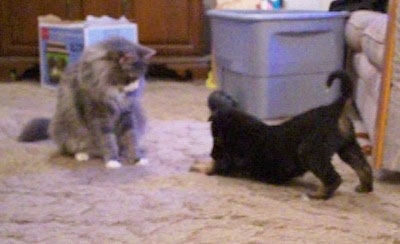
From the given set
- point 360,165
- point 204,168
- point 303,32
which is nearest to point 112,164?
point 204,168

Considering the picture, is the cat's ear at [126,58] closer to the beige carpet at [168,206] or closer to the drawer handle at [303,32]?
the beige carpet at [168,206]

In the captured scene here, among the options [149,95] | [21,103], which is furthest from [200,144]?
[21,103]

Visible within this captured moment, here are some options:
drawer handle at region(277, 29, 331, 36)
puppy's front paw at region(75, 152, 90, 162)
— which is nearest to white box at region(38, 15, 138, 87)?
drawer handle at region(277, 29, 331, 36)

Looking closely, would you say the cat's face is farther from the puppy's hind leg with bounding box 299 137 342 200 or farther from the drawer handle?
the drawer handle

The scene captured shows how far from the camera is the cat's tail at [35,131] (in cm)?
208

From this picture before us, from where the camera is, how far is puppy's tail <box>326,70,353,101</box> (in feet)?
4.79

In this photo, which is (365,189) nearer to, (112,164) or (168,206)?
(168,206)

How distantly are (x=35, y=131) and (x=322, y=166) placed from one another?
1170 millimetres

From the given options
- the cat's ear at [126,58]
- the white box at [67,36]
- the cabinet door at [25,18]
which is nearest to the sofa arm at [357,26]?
the cat's ear at [126,58]

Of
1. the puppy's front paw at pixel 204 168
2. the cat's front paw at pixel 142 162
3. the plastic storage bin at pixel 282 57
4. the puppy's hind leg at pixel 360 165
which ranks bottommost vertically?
the cat's front paw at pixel 142 162

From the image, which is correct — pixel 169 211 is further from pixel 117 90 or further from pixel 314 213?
pixel 117 90

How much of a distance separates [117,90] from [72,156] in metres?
0.34

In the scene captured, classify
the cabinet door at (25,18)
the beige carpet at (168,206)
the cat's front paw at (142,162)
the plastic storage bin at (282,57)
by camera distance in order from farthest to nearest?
the cabinet door at (25,18), the plastic storage bin at (282,57), the cat's front paw at (142,162), the beige carpet at (168,206)

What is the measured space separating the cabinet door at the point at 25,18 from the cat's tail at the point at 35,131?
134cm
